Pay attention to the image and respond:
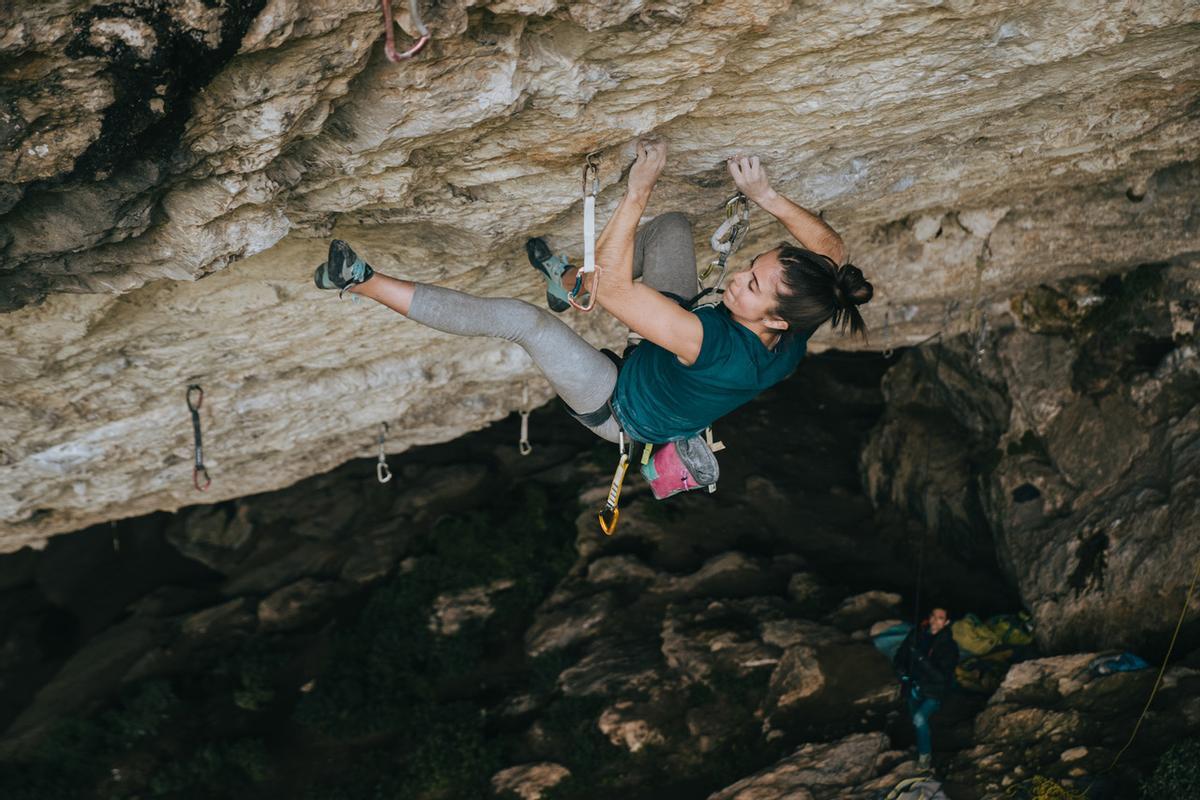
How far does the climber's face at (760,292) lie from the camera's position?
12.4 feet

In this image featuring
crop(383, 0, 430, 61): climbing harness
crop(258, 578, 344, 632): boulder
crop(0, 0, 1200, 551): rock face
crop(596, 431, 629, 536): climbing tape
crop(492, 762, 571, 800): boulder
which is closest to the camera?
crop(383, 0, 430, 61): climbing harness

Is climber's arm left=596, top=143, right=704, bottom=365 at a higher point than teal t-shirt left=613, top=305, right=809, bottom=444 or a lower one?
higher

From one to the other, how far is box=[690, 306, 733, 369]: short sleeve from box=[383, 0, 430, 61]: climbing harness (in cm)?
159

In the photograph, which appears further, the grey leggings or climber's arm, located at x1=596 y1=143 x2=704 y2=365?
the grey leggings

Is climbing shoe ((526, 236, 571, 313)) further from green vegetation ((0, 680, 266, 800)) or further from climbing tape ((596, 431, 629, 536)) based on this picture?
green vegetation ((0, 680, 266, 800))

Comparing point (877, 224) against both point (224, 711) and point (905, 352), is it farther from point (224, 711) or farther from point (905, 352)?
point (224, 711)

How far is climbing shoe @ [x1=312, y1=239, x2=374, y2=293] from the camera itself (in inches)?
146

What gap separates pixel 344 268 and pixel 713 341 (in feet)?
5.32

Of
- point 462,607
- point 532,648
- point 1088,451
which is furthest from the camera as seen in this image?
point 462,607

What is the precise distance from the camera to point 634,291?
11.9 ft

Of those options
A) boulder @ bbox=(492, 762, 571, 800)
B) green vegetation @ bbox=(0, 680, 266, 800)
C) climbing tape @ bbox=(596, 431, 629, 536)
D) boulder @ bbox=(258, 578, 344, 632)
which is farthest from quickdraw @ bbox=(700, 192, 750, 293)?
boulder @ bbox=(258, 578, 344, 632)

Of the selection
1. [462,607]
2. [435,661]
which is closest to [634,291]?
[435,661]

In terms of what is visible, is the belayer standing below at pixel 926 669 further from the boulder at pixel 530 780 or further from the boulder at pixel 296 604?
the boulder at pixel 296 604

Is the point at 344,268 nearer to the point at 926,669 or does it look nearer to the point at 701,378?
the point at 701,378
